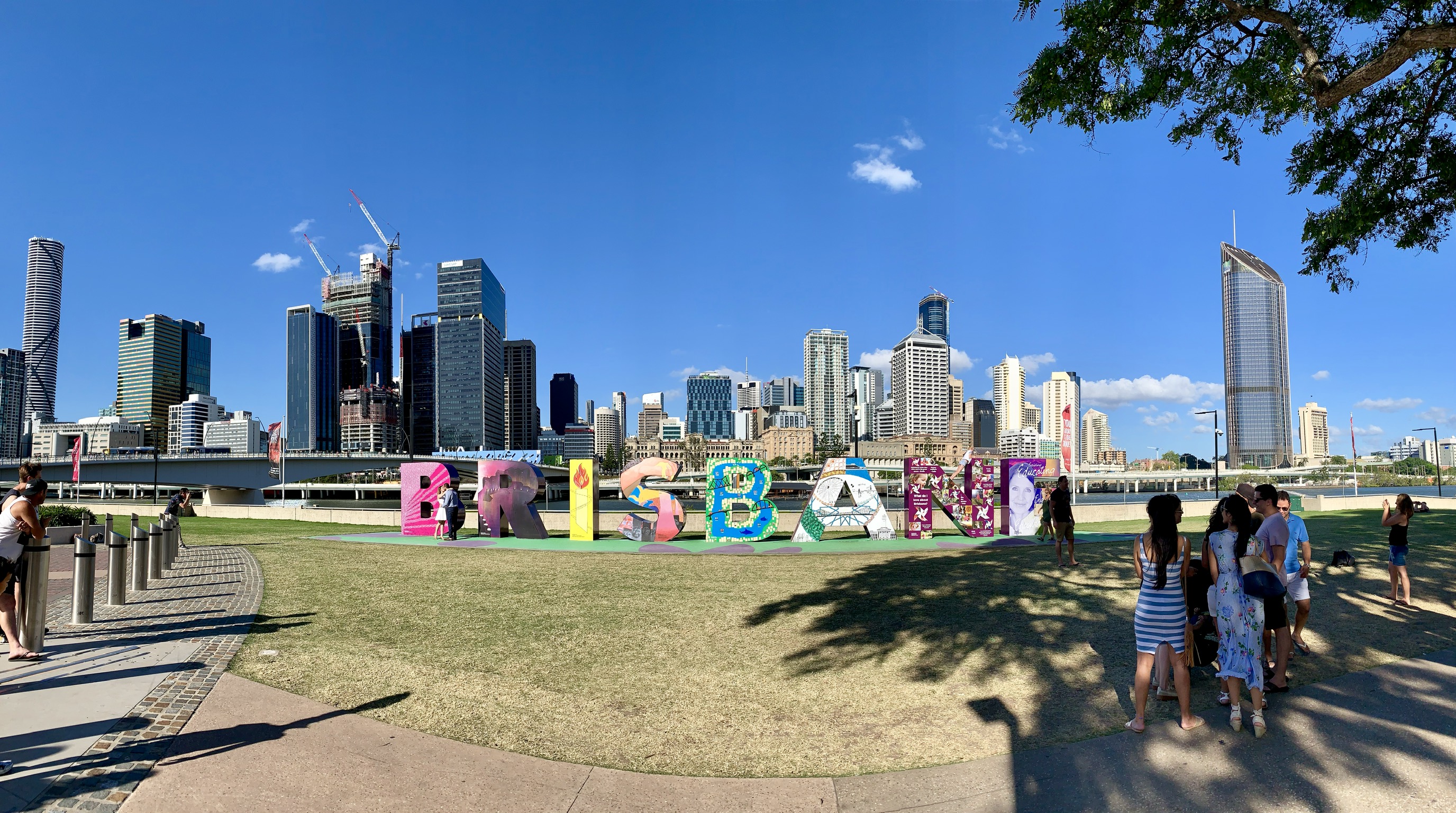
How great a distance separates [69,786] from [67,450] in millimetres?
89399

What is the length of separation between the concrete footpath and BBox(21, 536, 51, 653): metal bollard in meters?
3.41

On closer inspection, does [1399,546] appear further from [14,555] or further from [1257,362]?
[1257,362]

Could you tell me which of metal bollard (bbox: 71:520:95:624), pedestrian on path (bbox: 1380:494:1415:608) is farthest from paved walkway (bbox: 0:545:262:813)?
pedestrian on path (bbox: 1380:494:1415:608)

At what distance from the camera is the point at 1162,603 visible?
5586 millimetres

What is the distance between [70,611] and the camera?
389 inches

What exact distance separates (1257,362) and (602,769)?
239 metres

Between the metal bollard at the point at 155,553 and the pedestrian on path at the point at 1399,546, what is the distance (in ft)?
60.4

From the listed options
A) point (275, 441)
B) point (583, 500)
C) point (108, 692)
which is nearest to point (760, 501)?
point (583, 500)

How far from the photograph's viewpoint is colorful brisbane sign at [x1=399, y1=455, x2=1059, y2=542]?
67.6ft

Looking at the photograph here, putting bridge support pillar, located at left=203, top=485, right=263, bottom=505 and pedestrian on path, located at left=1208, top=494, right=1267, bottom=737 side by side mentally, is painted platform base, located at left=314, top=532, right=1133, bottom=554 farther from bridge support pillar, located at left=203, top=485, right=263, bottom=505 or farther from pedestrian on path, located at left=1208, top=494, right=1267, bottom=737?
bridge support pillar, located at left=203, top=485, right=263, bottom=505

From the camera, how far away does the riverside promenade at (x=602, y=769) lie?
15.1ft

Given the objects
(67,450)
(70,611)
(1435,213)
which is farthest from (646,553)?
(67,450)

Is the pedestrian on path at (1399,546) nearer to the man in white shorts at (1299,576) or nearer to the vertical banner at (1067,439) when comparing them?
the man in white shorts at (1299,576)

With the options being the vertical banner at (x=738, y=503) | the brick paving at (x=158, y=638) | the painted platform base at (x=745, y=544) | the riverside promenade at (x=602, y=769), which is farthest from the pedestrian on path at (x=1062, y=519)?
the brick paving at (x=158, y=638)
